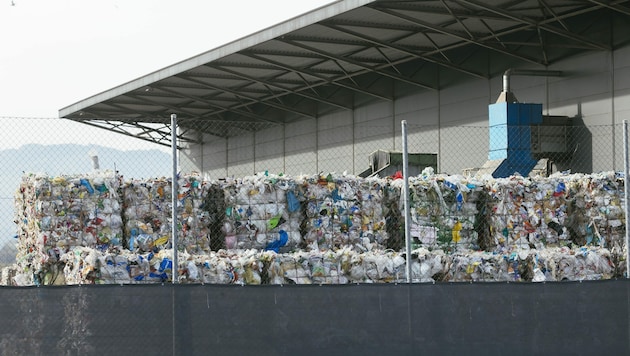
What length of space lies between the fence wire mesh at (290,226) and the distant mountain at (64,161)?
0.02 meters

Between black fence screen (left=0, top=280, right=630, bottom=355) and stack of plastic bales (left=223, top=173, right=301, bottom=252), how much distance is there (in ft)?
10.3

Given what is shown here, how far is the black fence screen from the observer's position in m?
7.30

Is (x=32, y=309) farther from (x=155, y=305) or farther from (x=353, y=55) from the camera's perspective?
(x=353, y=55)

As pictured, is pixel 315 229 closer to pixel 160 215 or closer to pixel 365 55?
pixel 160 215

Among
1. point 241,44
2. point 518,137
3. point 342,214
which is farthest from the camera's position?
point 241,44

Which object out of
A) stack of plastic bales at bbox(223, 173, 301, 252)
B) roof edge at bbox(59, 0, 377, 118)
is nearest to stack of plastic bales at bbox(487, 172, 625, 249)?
stack of plastic bales at bbox(223, 173, 301, 252)

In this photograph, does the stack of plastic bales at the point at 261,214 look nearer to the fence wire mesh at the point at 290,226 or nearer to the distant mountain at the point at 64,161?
the fence wire mesh at the point at 290,226

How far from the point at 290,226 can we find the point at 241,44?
17107mm

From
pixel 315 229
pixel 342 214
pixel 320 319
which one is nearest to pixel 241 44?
pixel 342 214

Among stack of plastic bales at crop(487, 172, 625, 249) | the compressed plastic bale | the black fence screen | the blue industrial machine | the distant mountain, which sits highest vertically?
the blue industrial machine

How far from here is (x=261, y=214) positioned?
1085 cm

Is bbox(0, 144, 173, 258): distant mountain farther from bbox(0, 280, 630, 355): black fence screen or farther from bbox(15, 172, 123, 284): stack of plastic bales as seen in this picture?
bbox(0, 280, 630, 355): black fence screen

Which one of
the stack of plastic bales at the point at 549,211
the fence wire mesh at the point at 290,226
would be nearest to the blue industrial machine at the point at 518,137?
the fence wire mesh at the point at 290,226

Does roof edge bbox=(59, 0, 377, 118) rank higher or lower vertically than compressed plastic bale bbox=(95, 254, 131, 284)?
higher
